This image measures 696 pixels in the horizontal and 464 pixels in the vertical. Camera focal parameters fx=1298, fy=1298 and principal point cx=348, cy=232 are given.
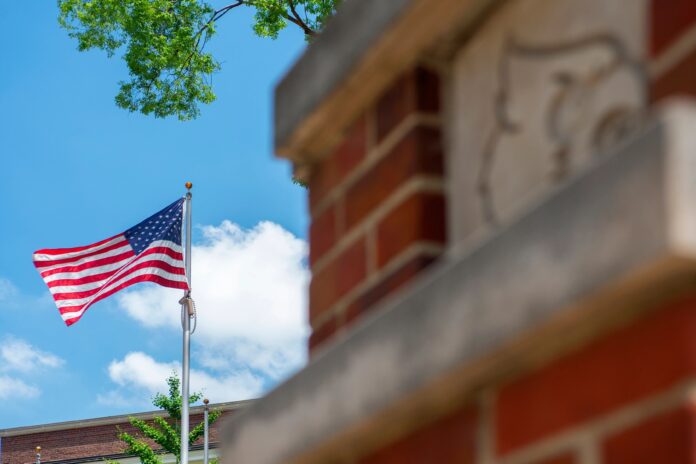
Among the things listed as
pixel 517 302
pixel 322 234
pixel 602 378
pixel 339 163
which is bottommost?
pixel 602 378

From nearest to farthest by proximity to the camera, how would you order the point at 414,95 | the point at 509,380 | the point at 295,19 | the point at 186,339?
the point at 509,380 < the point at 414,95 < the point at 295,19 < the point at 186,339

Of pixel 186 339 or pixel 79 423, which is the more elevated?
pixel 79 423

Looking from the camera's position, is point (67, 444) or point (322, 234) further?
point (67, 444)

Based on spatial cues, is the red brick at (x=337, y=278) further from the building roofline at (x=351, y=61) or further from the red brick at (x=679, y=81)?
the red brick at (x=679, y=81)

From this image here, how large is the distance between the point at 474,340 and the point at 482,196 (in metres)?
0.43

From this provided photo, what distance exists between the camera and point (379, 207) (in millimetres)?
2455

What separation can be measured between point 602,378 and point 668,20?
507mm

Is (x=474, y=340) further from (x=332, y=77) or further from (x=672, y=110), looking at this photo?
(x=332, y=77)

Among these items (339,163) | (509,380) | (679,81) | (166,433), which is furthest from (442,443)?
(166,433)

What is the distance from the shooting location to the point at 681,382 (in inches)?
60.8

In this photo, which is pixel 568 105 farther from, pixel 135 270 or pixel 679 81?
pixel 135 270

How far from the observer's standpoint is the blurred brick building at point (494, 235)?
1.60 meters

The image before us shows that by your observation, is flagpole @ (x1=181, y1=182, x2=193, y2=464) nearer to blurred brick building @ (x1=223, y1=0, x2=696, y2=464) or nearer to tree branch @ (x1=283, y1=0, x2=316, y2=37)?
tree branch @ (x1=283, y1=0, x2=316, y2=37)

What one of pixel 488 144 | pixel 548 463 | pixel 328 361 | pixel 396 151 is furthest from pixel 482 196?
pixel 548 463
